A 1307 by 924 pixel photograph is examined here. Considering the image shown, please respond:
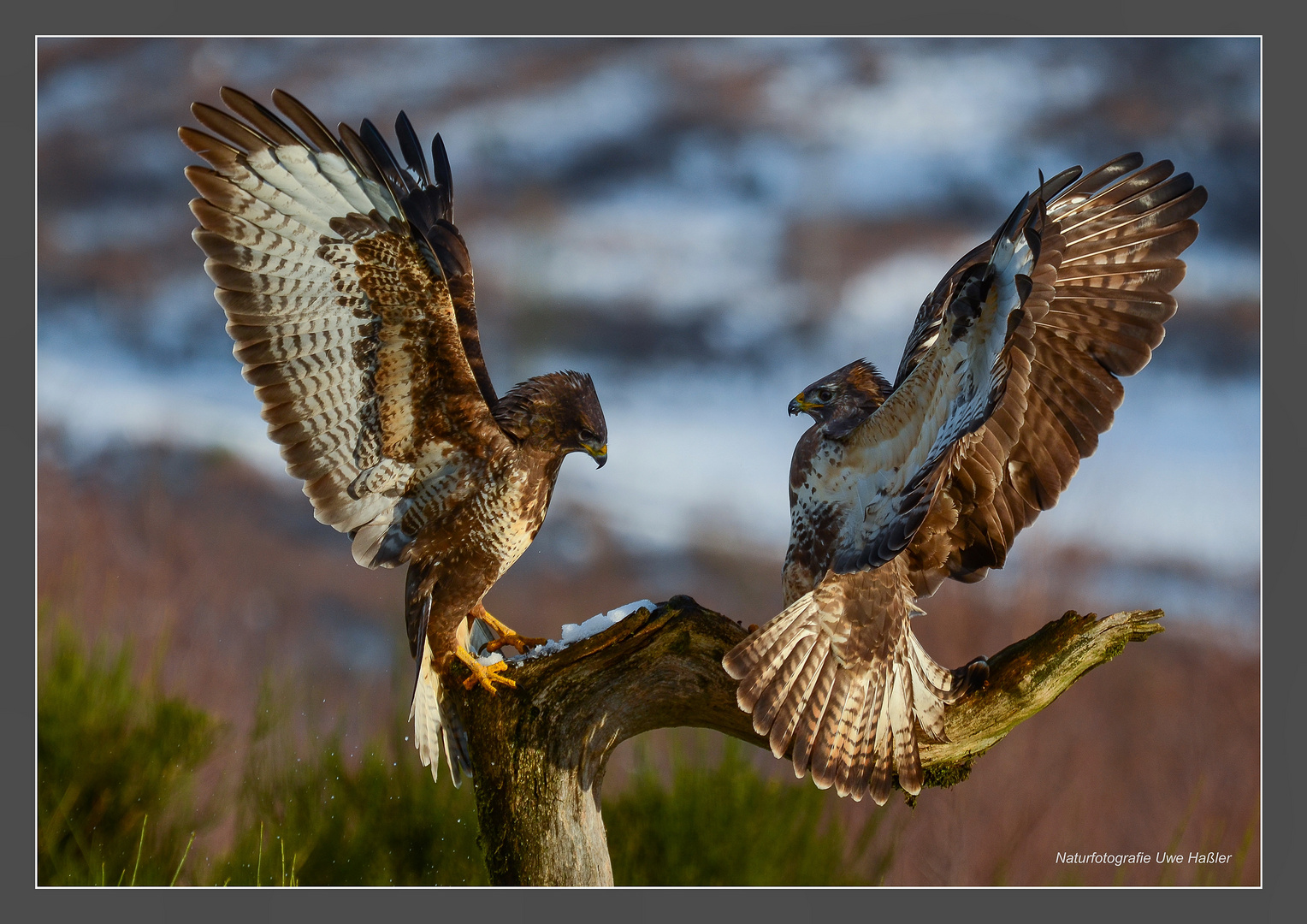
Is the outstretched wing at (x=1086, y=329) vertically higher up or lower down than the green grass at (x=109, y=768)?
higher up

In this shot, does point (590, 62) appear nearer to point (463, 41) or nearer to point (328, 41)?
point (463, 41)

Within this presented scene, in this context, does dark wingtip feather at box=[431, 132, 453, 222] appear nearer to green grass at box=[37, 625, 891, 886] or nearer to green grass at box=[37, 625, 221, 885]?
green grass at box=[37, 625, 891, 886]

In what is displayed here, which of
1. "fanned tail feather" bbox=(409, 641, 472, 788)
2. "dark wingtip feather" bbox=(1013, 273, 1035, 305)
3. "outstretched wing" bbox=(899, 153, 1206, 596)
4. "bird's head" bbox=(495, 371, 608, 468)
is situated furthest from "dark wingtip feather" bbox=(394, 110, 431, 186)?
"dark wingtip feather" bbox=(1013, 273, 1035, 305)

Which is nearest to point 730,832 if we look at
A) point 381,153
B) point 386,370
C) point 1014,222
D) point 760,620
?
point 760,620

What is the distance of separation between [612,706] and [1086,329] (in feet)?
5.62

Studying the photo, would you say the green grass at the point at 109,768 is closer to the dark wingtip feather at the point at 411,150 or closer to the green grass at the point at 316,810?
the green grass at the point at 316,810

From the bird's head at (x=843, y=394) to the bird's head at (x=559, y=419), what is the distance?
23.5 inches

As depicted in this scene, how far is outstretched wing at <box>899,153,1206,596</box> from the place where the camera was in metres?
2.97

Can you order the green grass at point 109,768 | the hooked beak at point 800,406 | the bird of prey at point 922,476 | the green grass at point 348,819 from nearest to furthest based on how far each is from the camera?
the bird of prey at point 922,476, the hooked beak at point 800,406, the green grass at point 109,768, the green grass at point 348,819

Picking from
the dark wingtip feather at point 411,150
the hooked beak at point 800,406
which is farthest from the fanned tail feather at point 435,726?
the dark wingtip feather at point 411,150

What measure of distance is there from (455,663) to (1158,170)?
2.49 m

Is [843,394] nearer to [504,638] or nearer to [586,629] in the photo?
[586,629]

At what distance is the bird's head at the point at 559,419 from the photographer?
3018 mm

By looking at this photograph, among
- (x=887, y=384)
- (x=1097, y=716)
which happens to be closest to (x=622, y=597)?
(x=887, y=384)
